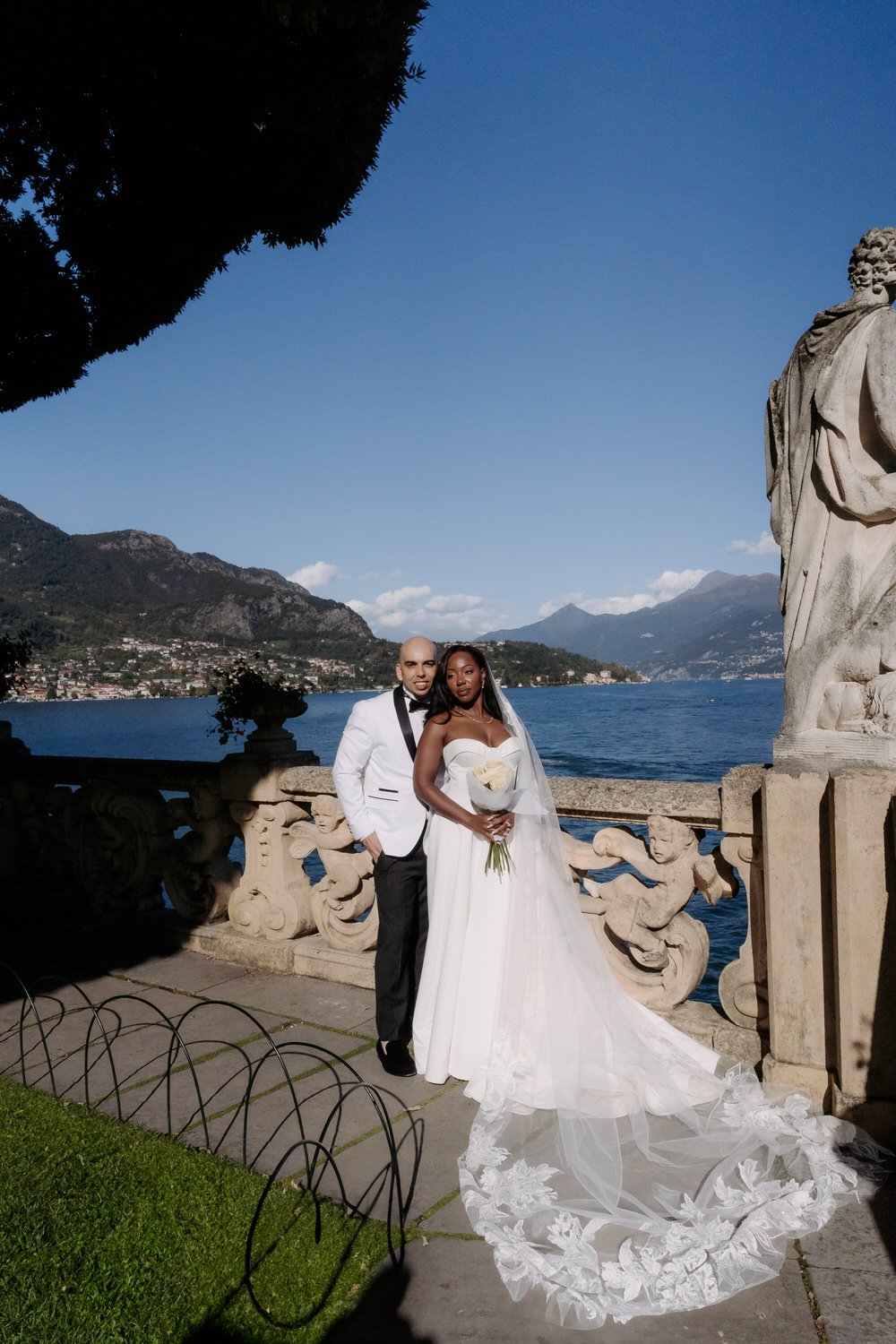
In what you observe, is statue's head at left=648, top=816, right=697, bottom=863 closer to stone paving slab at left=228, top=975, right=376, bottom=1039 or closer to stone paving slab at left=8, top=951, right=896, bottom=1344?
stone paving slab at left=8, top=951, right=896, bottom=1344

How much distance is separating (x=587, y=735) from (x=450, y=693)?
49.4 m

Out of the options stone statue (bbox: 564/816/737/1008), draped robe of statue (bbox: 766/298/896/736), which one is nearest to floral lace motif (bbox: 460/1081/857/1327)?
stone statue (bbox: 564/816/737/1008)

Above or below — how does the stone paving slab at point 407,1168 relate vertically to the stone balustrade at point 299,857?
below

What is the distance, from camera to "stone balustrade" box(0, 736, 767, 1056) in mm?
4004

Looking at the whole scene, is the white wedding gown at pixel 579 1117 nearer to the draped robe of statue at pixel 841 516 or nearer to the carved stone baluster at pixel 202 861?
the draped robe of statue at pixel 841 516

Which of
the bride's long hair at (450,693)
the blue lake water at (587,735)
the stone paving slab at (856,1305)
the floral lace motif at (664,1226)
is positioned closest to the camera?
the stone paving slab at (856,1305)

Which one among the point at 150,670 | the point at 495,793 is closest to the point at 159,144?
the point at 495,793

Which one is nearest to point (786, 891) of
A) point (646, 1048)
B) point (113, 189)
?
point (646, 1048)

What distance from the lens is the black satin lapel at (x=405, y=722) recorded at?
4.33 m

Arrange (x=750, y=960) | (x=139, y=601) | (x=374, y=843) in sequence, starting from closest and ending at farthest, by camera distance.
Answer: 1. (x=750, y=960)
2. (x=374, y=843)
3. (x=139, y=601)

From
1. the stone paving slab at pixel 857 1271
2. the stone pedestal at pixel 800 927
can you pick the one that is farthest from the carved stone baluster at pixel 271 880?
the stone paving slab at pixel 857 1271

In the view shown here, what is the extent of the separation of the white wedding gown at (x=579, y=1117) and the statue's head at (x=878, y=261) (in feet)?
7.24

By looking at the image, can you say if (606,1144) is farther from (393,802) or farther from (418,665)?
(418,665)

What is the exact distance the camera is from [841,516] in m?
3.49
